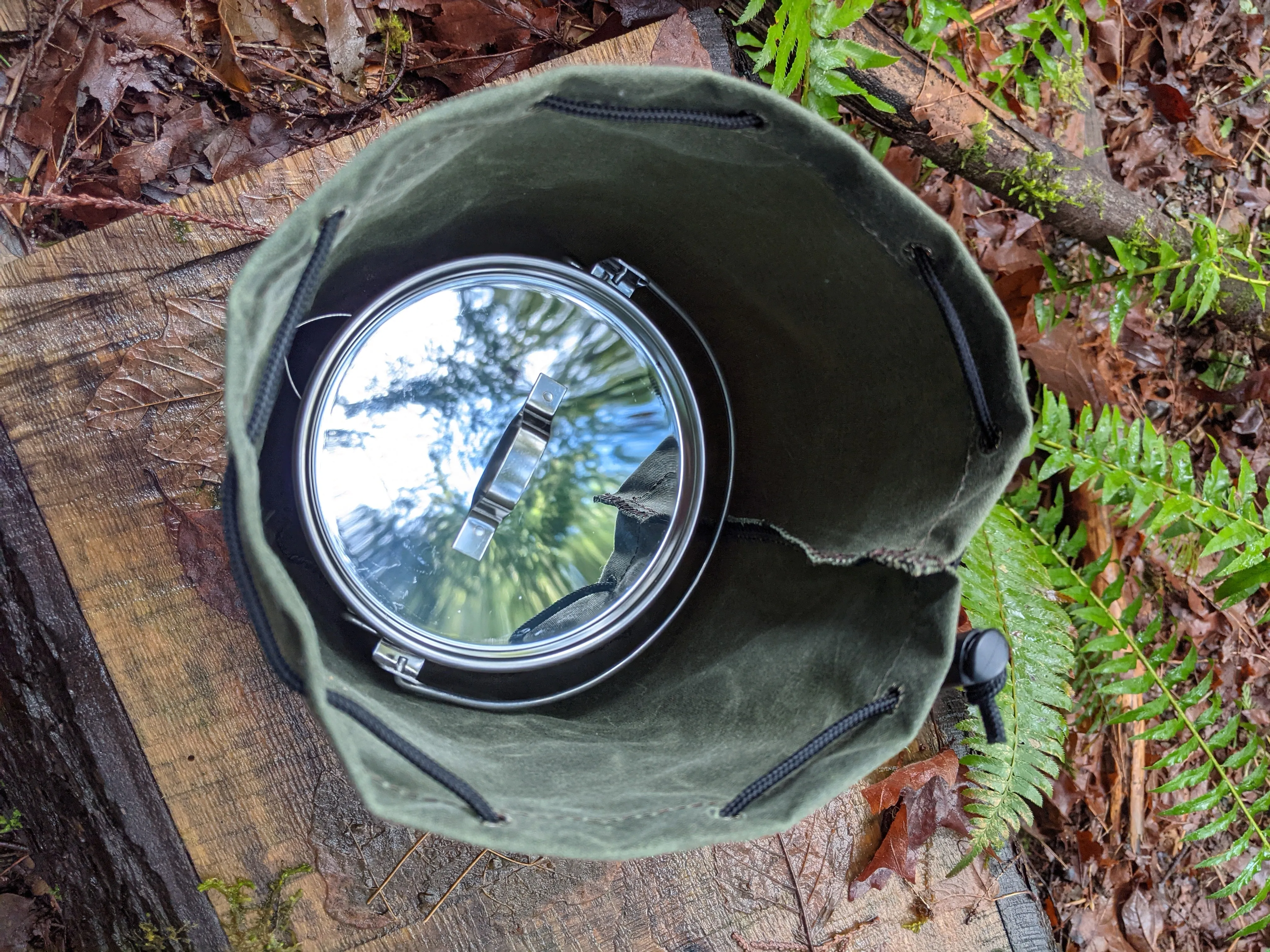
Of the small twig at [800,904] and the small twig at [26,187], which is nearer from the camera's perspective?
the small twig at [800,904]

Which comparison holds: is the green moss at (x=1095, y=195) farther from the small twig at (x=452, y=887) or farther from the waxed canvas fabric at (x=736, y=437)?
the small twig at (x=452, y=887)

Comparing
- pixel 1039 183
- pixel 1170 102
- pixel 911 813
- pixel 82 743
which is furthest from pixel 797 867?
pixel 1170 102

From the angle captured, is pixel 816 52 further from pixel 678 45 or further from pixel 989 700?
pixel 989 700

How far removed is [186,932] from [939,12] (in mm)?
1825

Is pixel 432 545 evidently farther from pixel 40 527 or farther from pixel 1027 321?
pixel 1027 321

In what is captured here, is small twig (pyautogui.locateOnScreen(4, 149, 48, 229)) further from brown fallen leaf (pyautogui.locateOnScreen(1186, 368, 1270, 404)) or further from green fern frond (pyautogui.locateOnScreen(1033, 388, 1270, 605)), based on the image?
brown fallen leaf (pyautogui.locateOnScreen(1186, 368, 1270, 404))

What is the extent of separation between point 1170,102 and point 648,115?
1.80m

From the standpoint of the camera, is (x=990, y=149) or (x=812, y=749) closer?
(x=812, y=749)

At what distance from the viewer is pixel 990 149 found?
1.43 m

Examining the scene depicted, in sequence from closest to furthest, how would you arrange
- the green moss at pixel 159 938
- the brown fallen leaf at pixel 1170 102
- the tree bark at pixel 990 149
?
the green moss at pixel 159 938
the tree bark at pixel 990 149
the brown fallen leaf at pixel 1170 102

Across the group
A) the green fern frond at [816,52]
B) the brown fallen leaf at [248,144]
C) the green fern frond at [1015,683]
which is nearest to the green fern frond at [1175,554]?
the green fern frond at [1015,683]

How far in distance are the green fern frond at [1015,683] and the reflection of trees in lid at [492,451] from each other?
0.66 m

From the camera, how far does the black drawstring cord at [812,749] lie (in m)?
0.80

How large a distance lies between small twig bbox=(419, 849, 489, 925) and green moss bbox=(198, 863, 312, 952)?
0.57 feet
